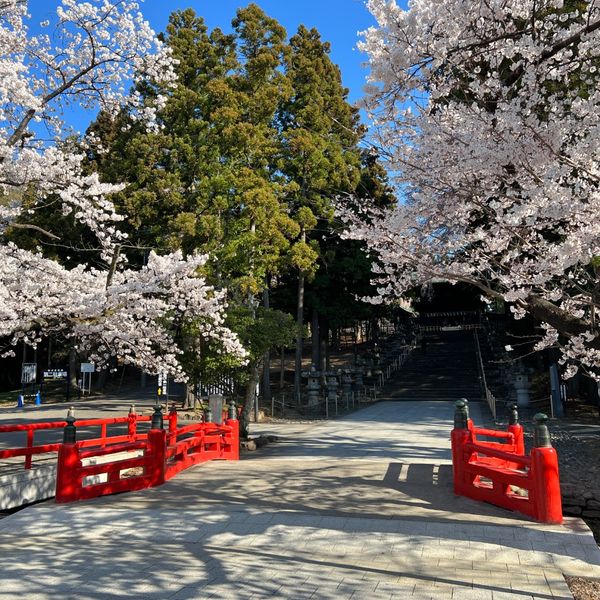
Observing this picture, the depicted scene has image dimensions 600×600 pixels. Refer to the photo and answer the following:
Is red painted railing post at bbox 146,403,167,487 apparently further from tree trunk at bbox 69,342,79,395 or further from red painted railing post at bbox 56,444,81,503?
tree trunk at bbox 69,342,79,395

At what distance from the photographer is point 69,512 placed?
724 centimetres

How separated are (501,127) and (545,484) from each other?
4.10 m

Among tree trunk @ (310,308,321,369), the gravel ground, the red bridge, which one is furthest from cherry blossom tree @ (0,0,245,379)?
tree trunk @ (310,308,321,369)

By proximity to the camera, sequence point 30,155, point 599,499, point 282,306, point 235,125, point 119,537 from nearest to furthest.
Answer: point 119,537 → point 599,499 → point 30,155 → point 235,125 → point 282,306

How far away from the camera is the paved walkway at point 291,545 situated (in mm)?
4824

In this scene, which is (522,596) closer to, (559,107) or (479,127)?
(479,127)

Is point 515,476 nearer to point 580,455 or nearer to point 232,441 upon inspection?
point 232,441

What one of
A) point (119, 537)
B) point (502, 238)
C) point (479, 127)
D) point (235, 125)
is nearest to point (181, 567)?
point (119, 537)

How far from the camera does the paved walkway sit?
4.82m

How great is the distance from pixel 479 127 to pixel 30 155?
25.5ft

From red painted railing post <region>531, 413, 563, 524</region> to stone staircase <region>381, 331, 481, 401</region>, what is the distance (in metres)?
21.9

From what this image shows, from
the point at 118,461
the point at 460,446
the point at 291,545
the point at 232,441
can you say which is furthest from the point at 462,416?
the point at 232,441

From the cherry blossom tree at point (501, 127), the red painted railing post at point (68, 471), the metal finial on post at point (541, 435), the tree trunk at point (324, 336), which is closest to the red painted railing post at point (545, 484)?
the metal finial on post at point (541, 435)

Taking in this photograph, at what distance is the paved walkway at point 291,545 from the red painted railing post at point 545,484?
7.0 inches
